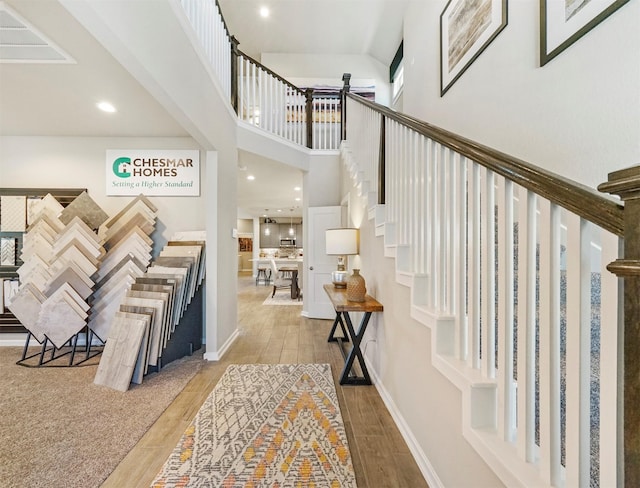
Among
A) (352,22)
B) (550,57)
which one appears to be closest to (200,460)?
(550,57)

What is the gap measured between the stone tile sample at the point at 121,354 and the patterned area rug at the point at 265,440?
772mm

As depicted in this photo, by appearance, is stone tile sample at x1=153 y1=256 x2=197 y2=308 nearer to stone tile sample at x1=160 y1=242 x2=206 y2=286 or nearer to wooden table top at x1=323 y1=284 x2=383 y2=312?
stone tile sample at x1=160 y1=242 x2=206 y2=286

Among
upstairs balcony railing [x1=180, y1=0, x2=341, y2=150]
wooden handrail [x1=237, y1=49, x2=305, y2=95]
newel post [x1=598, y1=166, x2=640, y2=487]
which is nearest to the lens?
newel post [x1=598, y1=166, x2=640, y2=487]

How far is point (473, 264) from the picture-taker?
1140 millimetres

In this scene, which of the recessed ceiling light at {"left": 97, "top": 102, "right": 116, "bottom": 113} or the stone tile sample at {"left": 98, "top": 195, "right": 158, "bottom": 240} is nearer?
the recessed ceiling light at {"left": 97, "top": 102, "right": 116, "bottom": 113}

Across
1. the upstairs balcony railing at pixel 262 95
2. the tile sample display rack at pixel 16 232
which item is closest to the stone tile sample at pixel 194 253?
the tile sample display rack at pixel 16 232

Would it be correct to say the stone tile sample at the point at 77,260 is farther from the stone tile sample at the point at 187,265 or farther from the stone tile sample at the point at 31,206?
the stone tile sample at the point at 31,206

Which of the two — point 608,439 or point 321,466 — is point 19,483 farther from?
point 608,439

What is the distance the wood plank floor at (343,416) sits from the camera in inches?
60.0

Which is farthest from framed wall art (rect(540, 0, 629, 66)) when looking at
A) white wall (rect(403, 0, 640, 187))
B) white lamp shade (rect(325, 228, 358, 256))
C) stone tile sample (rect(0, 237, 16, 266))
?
stone tile sample (rect(0, 237, 16, 266))

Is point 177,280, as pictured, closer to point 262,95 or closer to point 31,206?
point 31,206

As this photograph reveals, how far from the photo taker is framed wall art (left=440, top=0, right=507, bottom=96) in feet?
5.95

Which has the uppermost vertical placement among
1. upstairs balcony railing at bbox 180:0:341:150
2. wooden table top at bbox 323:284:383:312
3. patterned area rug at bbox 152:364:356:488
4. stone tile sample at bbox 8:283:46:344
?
upstairs balcony railing at bbox 180:0:341:150

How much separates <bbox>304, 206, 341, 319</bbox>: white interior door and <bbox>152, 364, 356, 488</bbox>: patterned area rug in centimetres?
225
